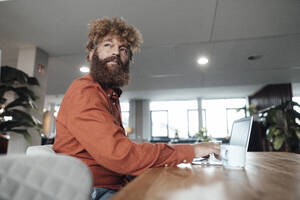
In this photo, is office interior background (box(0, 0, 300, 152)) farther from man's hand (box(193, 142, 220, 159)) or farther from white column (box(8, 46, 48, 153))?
man's hand (box(193, 142, 220, 159))

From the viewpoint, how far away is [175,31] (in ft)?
8.95

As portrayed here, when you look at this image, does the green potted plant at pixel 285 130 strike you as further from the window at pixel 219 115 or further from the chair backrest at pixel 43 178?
the window at pixel 219 115

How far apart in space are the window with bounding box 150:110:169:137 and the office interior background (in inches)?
212

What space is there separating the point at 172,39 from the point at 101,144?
259 cm

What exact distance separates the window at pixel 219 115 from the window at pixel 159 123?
2.20m

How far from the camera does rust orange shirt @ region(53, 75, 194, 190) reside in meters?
0.66

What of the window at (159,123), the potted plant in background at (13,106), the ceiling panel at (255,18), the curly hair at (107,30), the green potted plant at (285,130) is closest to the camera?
the curly hair at (107,30)

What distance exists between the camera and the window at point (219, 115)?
34.5 feet

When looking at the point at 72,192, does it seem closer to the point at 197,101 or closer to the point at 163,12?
the point at 163,12

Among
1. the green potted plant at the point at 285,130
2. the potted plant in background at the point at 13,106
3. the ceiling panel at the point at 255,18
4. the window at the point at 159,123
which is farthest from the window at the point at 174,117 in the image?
the potted plant in background at the point at 13,106

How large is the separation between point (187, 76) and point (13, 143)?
3943 millimetres

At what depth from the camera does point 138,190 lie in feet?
1.46

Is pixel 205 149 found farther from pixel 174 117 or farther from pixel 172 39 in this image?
pixel 174 117

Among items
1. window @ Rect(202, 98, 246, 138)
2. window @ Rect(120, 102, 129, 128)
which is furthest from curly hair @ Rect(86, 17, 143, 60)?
window @ Rect(202, 98, 246, 138)
